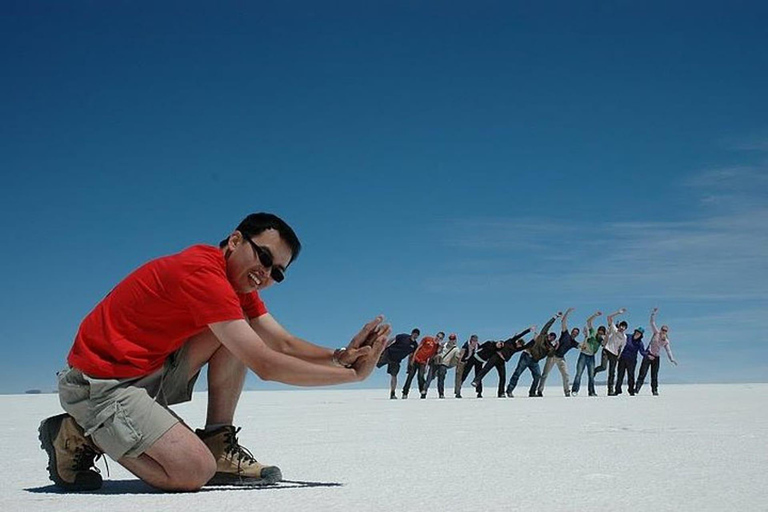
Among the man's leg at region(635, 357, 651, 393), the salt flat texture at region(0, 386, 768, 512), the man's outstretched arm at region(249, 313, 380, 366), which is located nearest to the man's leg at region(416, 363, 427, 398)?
the man's leg at region(635, 357, 651, 393)

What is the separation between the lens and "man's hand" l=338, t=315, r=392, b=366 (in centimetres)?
427

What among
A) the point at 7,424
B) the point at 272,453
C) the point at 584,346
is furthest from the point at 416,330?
the point at 272,453

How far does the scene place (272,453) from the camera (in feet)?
21.8

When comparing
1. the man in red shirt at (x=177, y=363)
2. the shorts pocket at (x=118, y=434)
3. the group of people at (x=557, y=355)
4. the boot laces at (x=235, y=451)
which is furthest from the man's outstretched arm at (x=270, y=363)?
the group of people at (x=557, y=355)

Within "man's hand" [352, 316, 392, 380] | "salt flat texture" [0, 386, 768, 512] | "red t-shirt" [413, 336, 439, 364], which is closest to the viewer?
"salt flat texture" [0, 386, 768, 512]

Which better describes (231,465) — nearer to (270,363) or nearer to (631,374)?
(270,363)

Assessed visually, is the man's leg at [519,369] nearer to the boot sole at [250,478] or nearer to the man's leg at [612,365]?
the man's leg at [612,365]

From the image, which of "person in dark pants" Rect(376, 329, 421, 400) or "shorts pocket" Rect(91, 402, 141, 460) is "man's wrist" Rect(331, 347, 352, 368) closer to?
"shorts pocket" Rect(91, 402, 141, 460)

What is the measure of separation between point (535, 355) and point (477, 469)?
16003 millimetres

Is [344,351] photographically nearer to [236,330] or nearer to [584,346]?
[236,330]

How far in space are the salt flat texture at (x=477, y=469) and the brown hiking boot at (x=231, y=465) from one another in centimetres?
20

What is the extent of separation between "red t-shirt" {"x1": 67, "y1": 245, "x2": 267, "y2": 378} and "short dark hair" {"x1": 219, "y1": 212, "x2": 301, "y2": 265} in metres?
0.19

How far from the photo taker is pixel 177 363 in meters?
4.66

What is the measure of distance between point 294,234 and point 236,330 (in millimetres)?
643
